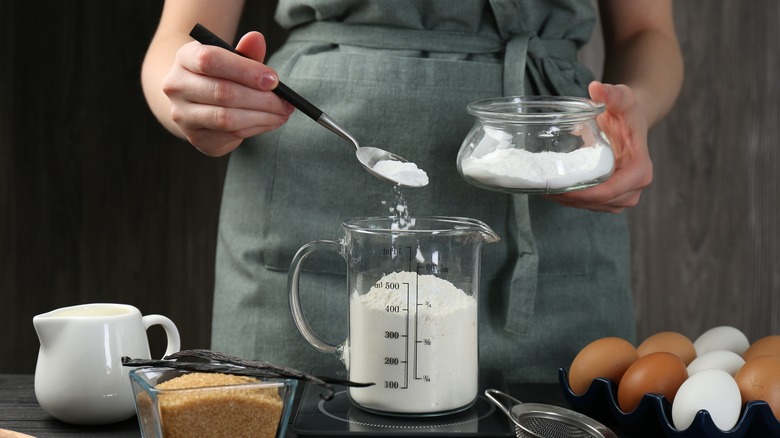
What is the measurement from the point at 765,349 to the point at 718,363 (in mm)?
63

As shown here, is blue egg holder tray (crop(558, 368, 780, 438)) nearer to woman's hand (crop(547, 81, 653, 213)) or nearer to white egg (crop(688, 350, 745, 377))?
white egg (crop(688, 350, 745, 377))

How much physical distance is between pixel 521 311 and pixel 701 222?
3.47 ft

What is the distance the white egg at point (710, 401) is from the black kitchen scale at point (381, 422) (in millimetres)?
151

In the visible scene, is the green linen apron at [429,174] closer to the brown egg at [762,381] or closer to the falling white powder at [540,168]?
the falling white powder at [540,168]

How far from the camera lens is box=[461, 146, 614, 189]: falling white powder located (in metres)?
0.92

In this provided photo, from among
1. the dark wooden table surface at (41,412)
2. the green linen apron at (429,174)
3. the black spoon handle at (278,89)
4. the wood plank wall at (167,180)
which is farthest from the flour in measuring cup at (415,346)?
the wood plank wall at (167,180)

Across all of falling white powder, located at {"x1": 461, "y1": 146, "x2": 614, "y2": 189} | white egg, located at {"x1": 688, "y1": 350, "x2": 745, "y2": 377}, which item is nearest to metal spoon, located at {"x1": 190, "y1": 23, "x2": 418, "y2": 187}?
falling white powder, located at {"x1": 461, "y1": 146, "x2": 614, "y2": 189}

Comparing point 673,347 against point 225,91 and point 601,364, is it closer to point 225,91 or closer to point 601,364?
point 601,364

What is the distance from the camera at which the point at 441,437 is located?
0.76m

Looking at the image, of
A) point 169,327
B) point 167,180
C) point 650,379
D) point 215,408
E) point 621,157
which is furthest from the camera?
point 167,180

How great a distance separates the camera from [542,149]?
0.92m

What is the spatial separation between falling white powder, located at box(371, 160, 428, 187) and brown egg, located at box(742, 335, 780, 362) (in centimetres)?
38

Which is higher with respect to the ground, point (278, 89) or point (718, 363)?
point (278, 89)

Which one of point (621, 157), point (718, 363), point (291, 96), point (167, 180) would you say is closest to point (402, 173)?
point (291, 96)
